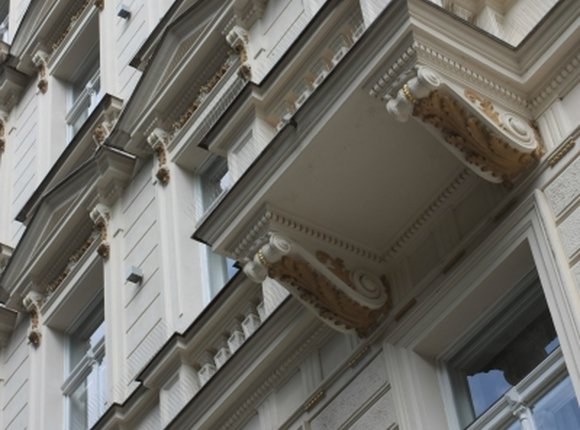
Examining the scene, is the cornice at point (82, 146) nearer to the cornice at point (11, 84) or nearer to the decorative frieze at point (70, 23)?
the decorative frieze at point (70, 23)

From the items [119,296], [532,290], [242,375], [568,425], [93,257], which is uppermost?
[93,257]

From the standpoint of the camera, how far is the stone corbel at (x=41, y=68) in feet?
60.8

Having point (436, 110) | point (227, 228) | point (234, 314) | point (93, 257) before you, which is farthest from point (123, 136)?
point (436, 110)

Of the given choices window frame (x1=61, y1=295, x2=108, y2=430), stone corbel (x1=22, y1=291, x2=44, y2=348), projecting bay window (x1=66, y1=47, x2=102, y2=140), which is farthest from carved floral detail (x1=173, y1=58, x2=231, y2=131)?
projecting bay window (x1=66, y1=47, x2=102, y2=140)

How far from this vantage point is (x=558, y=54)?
8.96m

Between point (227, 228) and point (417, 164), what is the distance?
132 centimetres

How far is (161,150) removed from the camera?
14.1 m

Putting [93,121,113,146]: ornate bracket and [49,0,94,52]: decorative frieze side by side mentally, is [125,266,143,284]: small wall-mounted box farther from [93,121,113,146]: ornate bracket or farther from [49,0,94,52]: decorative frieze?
[49,0,94,52]: decorative frieze

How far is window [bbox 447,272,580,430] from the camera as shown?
8375 mm

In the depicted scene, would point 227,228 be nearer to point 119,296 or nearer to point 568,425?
point 568,425

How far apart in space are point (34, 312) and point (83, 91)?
3513 millimetres

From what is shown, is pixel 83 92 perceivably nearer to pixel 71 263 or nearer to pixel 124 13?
pixel 124 13

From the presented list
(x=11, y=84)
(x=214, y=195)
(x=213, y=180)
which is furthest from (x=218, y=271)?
(x=11, y=84)

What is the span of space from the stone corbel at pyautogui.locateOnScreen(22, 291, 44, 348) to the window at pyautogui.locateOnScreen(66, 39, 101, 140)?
281 centimetres
